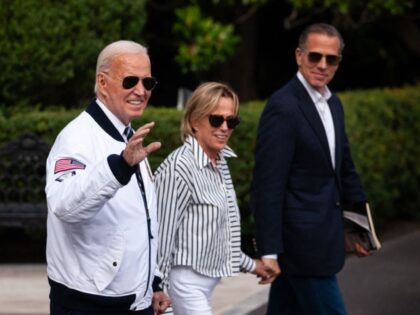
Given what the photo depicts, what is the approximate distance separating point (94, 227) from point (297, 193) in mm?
1949

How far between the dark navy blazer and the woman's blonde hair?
42cm

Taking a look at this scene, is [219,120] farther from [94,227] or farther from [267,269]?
[94,227]

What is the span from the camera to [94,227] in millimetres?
4777

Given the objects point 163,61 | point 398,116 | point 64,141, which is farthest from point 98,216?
point 163,61

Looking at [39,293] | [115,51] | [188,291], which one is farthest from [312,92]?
[39,293]

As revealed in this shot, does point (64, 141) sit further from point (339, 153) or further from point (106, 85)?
point (339, 153)

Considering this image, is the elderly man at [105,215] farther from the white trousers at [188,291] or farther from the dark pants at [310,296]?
the dark pants at [310,296]

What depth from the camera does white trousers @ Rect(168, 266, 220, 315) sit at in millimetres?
5980

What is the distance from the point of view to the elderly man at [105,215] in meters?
4.70

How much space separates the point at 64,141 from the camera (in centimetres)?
481

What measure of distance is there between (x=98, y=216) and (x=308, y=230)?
1.98 meters

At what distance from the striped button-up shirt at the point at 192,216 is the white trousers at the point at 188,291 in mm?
50

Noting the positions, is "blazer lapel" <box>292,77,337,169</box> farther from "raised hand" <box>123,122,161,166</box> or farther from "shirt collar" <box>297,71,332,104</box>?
"raised hand" <box>123,122,161,166</box>

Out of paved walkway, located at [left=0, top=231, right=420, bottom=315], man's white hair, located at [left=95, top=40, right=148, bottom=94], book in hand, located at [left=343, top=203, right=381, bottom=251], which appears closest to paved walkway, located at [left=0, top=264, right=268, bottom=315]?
paved walkway, located at [left=0, top=231, right=420, bottom=315]
